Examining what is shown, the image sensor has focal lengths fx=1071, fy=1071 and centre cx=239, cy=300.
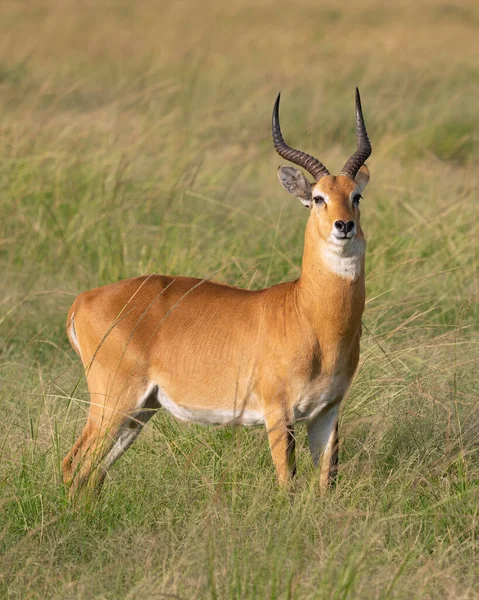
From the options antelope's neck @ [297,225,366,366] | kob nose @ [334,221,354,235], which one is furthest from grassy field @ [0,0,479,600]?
kob nose @ [334,221,354,235]

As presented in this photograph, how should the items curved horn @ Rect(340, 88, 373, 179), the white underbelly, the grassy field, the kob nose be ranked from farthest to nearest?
curved horn @ Rect(340, 88, 373, 179) < the white underbelly < the kob nose < the grassy field

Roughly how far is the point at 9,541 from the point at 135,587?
900mm

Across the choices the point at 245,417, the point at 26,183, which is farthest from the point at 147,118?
the point at 245,417

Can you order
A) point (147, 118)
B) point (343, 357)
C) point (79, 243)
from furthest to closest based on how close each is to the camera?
1. point (147, 118)
2. point (79, 243)
3. point (343, 357)

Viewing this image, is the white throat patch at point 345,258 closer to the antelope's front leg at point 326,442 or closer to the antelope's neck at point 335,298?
the antelope's neck at point 335,298

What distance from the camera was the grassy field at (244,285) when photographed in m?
4.11

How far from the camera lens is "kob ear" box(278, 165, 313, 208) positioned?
16.7 feet

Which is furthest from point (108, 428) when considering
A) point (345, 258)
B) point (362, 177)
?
point (362, 177)

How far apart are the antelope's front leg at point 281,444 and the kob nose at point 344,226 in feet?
2.79

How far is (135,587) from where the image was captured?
3.71 meters

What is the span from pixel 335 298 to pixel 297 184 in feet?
2.14

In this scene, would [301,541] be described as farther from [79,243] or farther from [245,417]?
[79,243]

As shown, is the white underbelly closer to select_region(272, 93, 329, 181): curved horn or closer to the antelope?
the antelope

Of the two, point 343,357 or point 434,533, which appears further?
point 343,357
